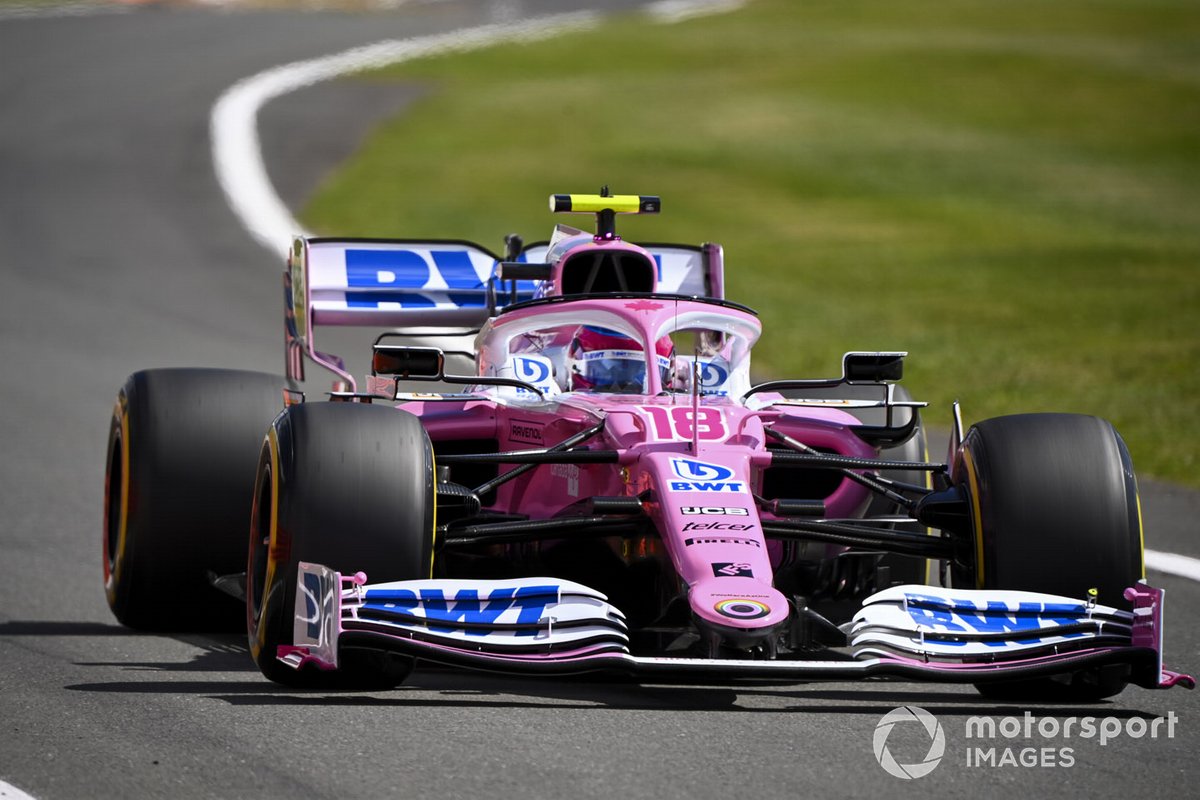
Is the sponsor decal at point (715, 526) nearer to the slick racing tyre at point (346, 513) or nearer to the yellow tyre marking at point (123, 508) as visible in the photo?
the slick racing tyre at point (346, 513)

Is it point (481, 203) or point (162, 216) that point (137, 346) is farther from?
point (481, 203)

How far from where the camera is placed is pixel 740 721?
21.7ft

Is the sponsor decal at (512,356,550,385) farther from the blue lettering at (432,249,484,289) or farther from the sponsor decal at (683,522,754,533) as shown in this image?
the blue lettering at (432,249,484,289)

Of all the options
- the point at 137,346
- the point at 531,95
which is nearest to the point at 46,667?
the point at 137,346

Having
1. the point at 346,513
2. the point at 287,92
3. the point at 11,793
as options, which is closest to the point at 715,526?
the point at 346,513

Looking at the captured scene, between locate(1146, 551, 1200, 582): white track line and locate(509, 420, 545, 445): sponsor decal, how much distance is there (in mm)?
3861

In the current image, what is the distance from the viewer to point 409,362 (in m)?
7.96

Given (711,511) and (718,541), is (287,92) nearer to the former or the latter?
(711,511)

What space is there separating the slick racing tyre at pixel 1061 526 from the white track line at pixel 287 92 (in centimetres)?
334

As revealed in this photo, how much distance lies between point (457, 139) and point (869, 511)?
25.0 m

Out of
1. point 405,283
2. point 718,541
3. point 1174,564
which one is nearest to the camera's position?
point 718,541

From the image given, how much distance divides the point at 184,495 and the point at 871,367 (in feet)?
9.71

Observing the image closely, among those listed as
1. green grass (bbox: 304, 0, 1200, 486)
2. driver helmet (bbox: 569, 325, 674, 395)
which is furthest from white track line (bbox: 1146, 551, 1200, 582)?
driver helmet (bbox: 569, 325, 674, 395)

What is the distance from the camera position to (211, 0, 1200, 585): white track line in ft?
80.3
